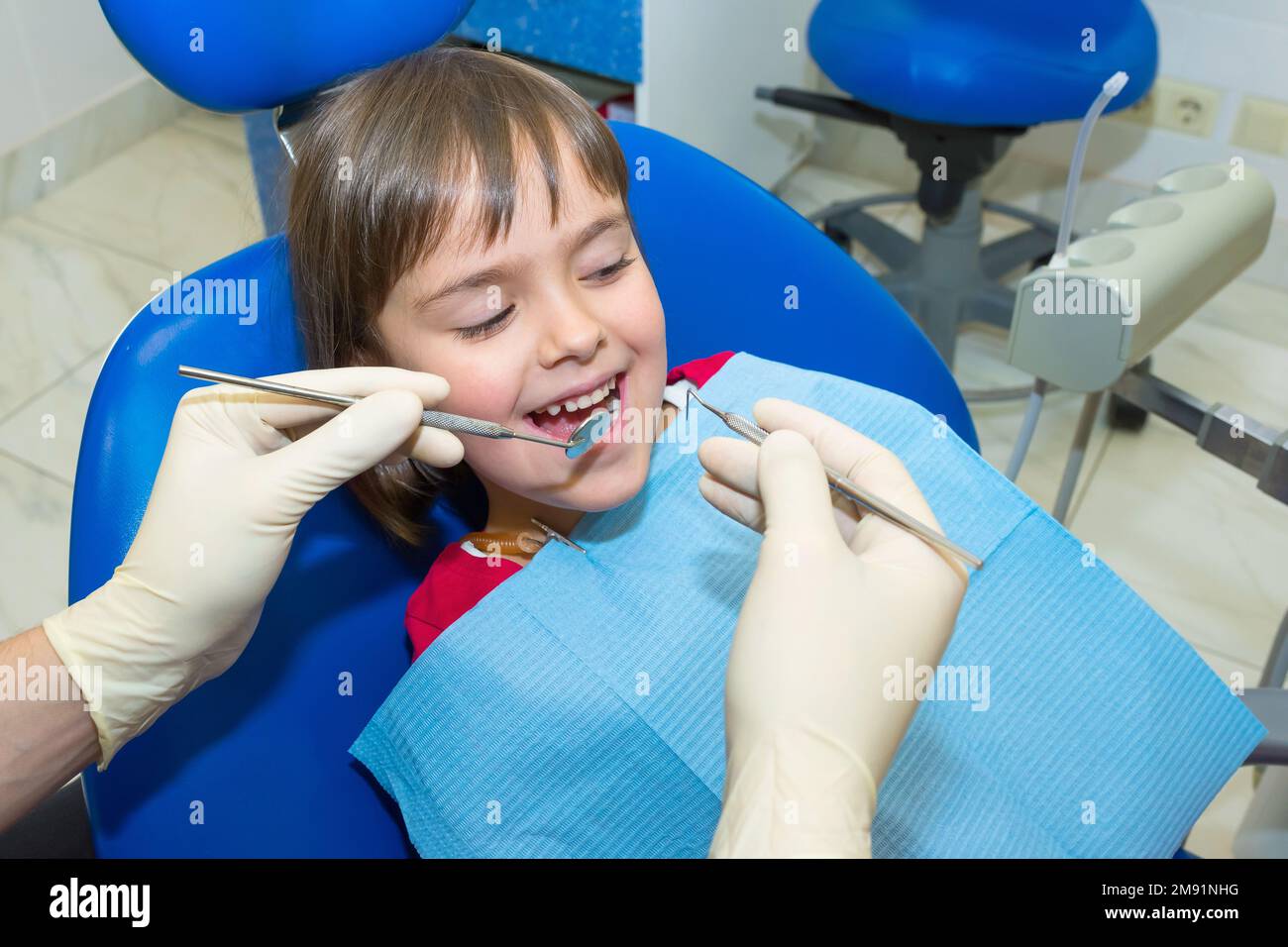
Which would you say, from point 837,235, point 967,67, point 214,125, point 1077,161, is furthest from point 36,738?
point 214,125

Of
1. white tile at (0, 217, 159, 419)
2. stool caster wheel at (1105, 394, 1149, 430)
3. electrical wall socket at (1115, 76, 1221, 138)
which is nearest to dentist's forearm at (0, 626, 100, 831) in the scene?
white tile at (0, 217, 159, 419)

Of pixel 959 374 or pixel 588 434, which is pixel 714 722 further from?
pixel 959 374

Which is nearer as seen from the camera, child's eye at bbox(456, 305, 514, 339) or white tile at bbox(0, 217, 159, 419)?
child's eye at bbox(456, 305, 514, 339)

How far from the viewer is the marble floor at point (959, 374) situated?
2.01m

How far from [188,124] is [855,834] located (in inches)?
109

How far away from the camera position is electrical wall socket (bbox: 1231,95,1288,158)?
2.30m

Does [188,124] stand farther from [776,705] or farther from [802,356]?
[776,705]

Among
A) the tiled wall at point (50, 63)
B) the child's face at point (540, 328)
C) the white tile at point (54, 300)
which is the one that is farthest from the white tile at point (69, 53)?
the child's face at point (540, 328)

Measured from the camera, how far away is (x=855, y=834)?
0.84 m

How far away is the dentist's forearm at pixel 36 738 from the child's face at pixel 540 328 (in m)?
0.39

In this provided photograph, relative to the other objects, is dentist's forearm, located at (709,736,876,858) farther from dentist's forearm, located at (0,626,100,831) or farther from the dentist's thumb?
dentist's forearm, located at (0,626,100,831)

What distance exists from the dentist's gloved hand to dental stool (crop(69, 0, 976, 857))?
407 mm

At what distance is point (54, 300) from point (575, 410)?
1796 millimetres

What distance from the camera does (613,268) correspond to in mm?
1150
